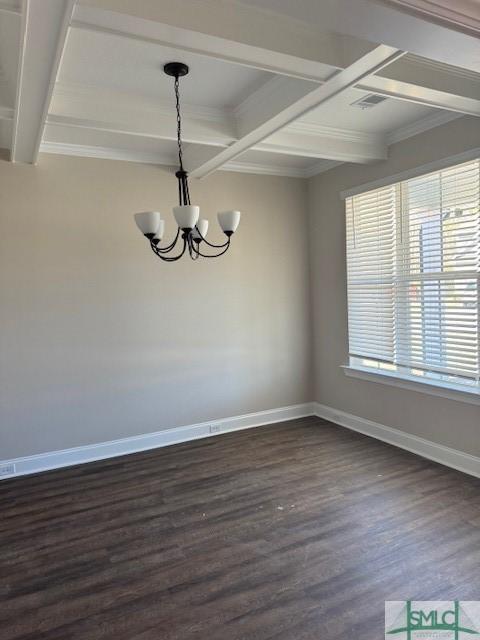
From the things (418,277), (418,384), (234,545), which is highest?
(418,277)

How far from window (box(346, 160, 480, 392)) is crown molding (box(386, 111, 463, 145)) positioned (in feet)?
1.26

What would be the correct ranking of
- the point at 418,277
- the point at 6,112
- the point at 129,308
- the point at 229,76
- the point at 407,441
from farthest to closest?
the point at 129,308
the point at 407,441
the point at 418,277
the point at 6,112
the point at 229,76

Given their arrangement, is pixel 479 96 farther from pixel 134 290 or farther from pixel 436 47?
pixel 134 290

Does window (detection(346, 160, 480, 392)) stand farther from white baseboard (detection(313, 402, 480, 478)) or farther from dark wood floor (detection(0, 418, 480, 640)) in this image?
dark wood floor (detection(0, 418, 480, 640))

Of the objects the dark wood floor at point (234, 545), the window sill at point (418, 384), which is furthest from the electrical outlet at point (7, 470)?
the window sill at point (418, 384)

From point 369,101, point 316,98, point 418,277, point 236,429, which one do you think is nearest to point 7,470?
point 236,429

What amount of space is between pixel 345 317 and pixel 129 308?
2247 millimetres

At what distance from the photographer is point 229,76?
110 inches

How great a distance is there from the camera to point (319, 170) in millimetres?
4824

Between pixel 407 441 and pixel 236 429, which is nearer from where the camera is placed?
pixel 407 441

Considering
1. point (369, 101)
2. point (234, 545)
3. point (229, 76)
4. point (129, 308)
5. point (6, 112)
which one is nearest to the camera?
point (234, 545)

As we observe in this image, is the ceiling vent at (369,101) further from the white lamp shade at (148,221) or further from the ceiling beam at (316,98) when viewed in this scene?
the white lamp shade at (148,221)

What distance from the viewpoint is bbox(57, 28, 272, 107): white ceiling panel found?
2404 millimetres

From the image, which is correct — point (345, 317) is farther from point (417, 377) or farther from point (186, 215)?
point (186, 215)
